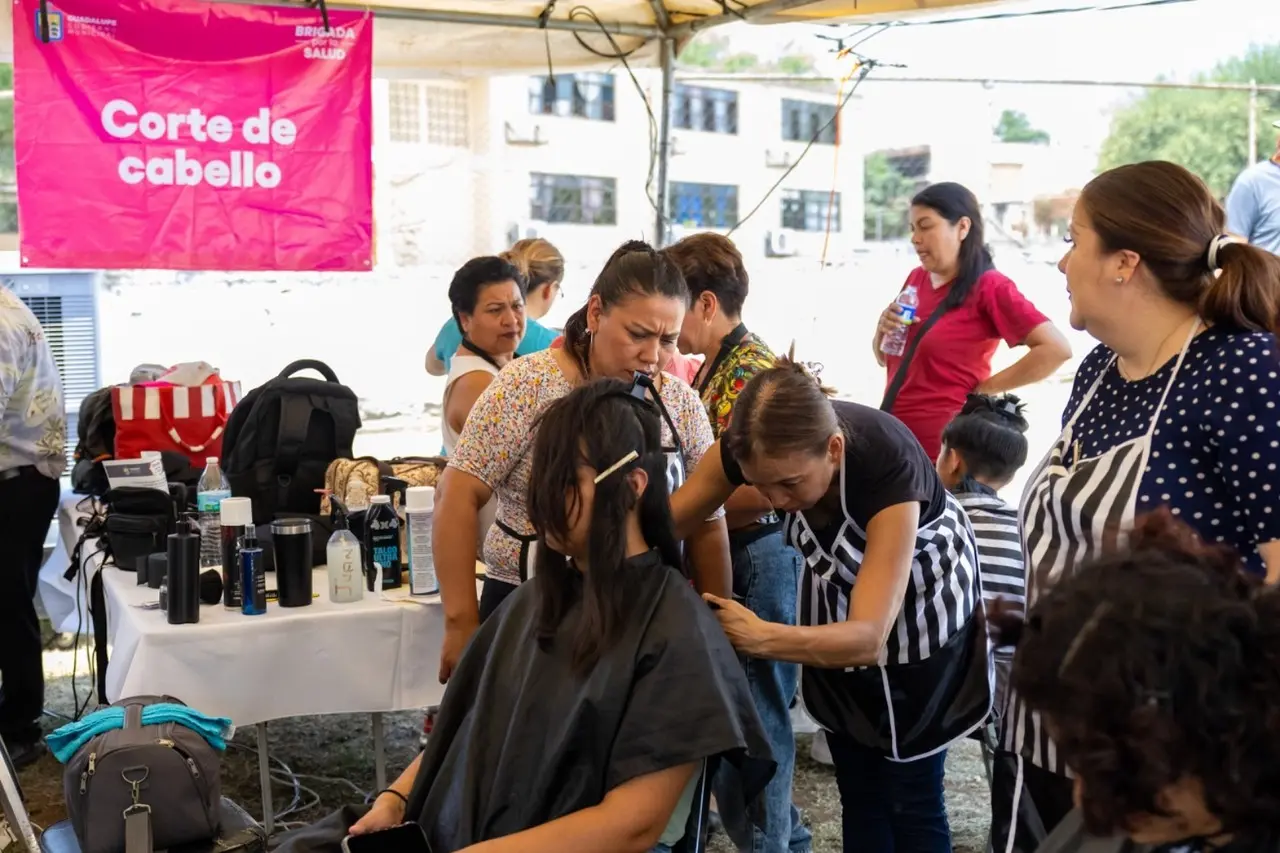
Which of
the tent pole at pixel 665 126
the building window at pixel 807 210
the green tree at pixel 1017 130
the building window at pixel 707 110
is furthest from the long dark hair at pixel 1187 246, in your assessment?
the green tree at pixel 1017 130

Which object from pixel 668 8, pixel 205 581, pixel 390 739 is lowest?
pixel 390 739

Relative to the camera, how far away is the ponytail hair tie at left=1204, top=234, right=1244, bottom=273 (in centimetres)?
154

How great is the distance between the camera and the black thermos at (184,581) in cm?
251

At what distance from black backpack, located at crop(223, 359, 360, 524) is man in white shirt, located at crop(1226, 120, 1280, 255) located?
123 inches

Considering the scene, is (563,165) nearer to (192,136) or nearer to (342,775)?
(192,136)

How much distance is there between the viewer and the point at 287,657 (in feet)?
8.51

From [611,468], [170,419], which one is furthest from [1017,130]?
[611,468]

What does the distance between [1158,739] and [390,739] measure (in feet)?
10.6

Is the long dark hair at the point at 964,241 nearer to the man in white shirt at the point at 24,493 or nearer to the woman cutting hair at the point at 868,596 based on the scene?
the woman cutting hair at the point at 868,596

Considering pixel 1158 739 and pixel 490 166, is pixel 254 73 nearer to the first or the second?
pixel 1158 739

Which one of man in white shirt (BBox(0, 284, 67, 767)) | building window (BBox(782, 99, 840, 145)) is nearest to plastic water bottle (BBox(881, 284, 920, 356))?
man in white shirt (BBox(0, 284, 67, 767))

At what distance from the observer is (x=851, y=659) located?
6.05ft

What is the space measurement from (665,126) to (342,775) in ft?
7.99

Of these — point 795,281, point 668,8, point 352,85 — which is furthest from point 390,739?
point 795,281
